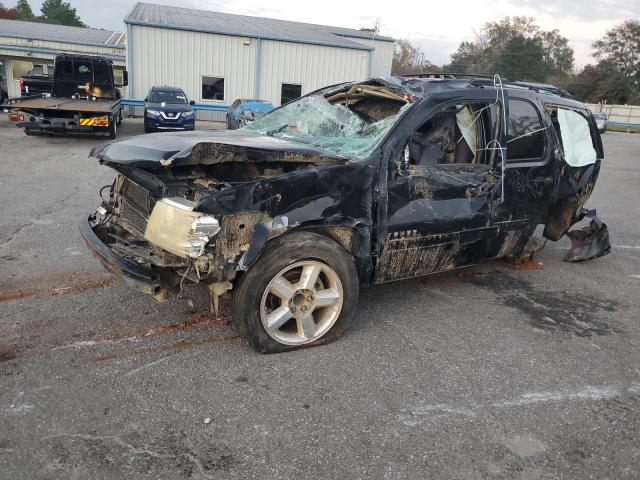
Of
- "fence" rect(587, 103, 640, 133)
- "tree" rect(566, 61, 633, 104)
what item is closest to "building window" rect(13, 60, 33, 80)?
"fence" rect(587, 103, 640, 133)

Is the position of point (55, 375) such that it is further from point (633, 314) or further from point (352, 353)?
point (633, 314)

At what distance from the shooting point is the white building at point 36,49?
25.7 metres

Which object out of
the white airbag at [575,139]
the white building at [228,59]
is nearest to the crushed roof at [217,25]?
the white building at [228,59]

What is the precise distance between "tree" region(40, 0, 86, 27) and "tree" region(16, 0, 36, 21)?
1.48 meters

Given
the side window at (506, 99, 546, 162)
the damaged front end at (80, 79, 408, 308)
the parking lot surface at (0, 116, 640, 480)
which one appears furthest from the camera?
the side window at (506, 99, 546, 162)

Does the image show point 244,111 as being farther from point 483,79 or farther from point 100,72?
point 483,79

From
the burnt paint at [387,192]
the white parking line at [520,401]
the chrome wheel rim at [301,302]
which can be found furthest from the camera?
the chrome wheel rim at [301,302]

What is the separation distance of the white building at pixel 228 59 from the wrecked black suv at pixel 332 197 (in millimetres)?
20709

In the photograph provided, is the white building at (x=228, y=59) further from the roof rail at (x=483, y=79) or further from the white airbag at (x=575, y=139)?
the white airbag at (x=575, y=139)

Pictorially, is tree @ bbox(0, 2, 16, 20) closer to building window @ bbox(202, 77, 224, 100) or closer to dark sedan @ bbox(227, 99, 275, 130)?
building window @ bbox(202, 77, 224, 100)

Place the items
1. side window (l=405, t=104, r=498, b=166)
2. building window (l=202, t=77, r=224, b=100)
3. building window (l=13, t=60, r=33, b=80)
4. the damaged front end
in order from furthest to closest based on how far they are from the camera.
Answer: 1. building window (l=13, t=60, r=33, b=80)
2. building window (l=202, t=77, r=224, b=100)
3. side window (l=405, t=104, r=498, b=166)
4. the damaged front end

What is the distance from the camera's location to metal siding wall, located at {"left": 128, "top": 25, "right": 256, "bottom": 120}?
22828 millimetres

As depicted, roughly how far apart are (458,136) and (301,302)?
6.51 feet

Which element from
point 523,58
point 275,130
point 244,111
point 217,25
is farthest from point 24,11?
point 275,130
